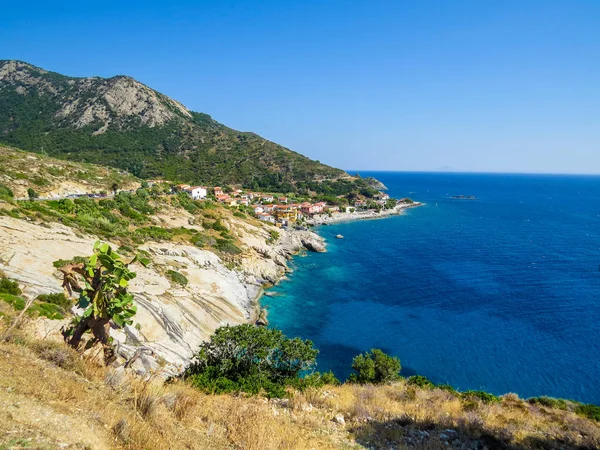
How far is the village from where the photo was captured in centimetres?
8604

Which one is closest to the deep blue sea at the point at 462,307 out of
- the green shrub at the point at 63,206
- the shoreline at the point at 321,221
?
the shoreline at the point at 321,221

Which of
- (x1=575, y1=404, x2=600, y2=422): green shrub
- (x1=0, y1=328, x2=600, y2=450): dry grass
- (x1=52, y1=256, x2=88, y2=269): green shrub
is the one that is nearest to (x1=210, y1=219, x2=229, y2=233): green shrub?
(x1=52, y1=256, x2=88, y2=269): green shrub

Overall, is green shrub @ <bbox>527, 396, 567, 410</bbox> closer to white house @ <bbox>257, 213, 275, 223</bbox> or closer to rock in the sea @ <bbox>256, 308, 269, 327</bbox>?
rock in the sea @ <bbox>256, 308, 269, 327</bbox>

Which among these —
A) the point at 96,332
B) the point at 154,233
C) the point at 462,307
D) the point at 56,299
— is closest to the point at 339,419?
the point at 96,332

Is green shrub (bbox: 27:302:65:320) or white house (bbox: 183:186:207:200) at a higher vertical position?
white house (bbox: 183:186:207:200)

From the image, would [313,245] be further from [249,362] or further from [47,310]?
[47,310]

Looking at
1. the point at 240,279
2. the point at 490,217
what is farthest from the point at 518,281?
the point at 490,217

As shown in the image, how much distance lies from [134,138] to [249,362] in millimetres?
138488

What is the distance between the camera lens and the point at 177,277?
33.0m

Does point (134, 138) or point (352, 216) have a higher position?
point (134, 138)

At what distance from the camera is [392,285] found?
1954 inches

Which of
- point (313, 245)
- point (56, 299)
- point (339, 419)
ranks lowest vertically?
point (313, 245)

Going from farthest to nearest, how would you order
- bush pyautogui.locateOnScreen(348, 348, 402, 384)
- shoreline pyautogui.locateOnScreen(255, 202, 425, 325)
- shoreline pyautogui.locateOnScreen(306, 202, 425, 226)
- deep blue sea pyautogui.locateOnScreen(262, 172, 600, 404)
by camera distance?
shoreline pyautogui.locateOnScreen(306, 202, 425, 226)
shoreline pyautogui.locateOnScreen(255, 202, 425, 325)
deep blue sea pyautogui.locateOnScreen(262, 172, 600, 404)
bush pyautogui.locateOnScreen(348, 348, 402, 384)

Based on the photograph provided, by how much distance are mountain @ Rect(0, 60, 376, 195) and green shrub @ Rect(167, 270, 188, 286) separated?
84.5 m
